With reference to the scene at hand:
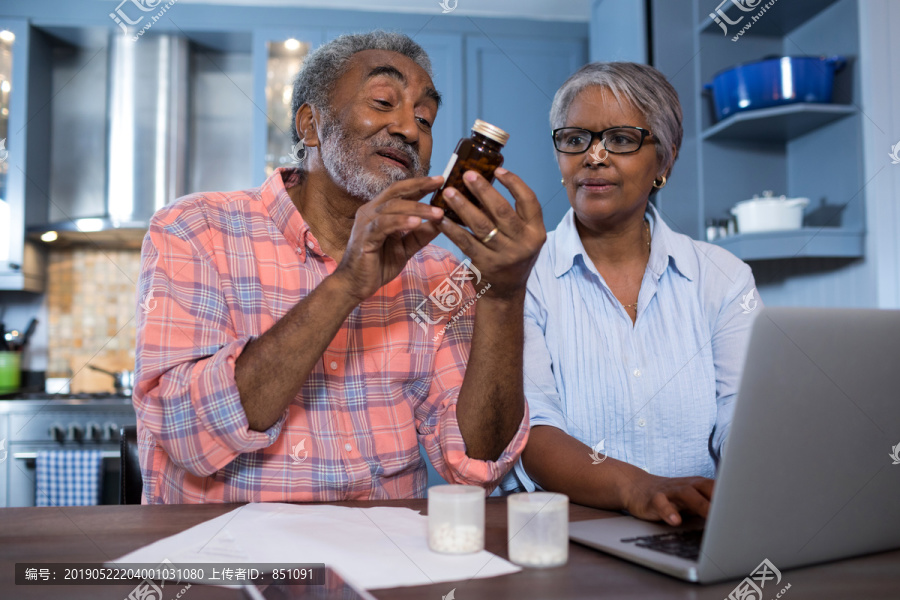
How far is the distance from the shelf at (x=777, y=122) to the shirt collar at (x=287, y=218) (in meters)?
1.48

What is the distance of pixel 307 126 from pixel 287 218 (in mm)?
245

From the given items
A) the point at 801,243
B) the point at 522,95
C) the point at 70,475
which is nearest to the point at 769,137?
the point at 801,243

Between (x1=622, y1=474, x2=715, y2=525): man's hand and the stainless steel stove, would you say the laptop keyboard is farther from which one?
the stainless steel stove

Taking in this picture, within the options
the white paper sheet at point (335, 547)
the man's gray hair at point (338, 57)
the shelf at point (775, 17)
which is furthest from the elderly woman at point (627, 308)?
the shelf at point (775, 17)

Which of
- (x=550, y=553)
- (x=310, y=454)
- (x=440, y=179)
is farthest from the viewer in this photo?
(x=310, y=454)

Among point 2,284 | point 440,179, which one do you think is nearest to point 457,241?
point 440,179

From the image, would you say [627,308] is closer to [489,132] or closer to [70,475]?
[489,132]

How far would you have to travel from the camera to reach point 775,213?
6.56 feet

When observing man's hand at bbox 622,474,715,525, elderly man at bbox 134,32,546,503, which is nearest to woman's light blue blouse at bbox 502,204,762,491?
elderly man at bbox 134,32,546,503

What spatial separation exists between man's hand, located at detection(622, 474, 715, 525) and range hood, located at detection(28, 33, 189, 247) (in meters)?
2.38

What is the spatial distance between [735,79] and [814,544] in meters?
1.77

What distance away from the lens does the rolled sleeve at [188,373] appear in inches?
34.4

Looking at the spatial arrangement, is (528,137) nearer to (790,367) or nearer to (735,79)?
(735,79)

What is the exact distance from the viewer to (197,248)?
103cm
